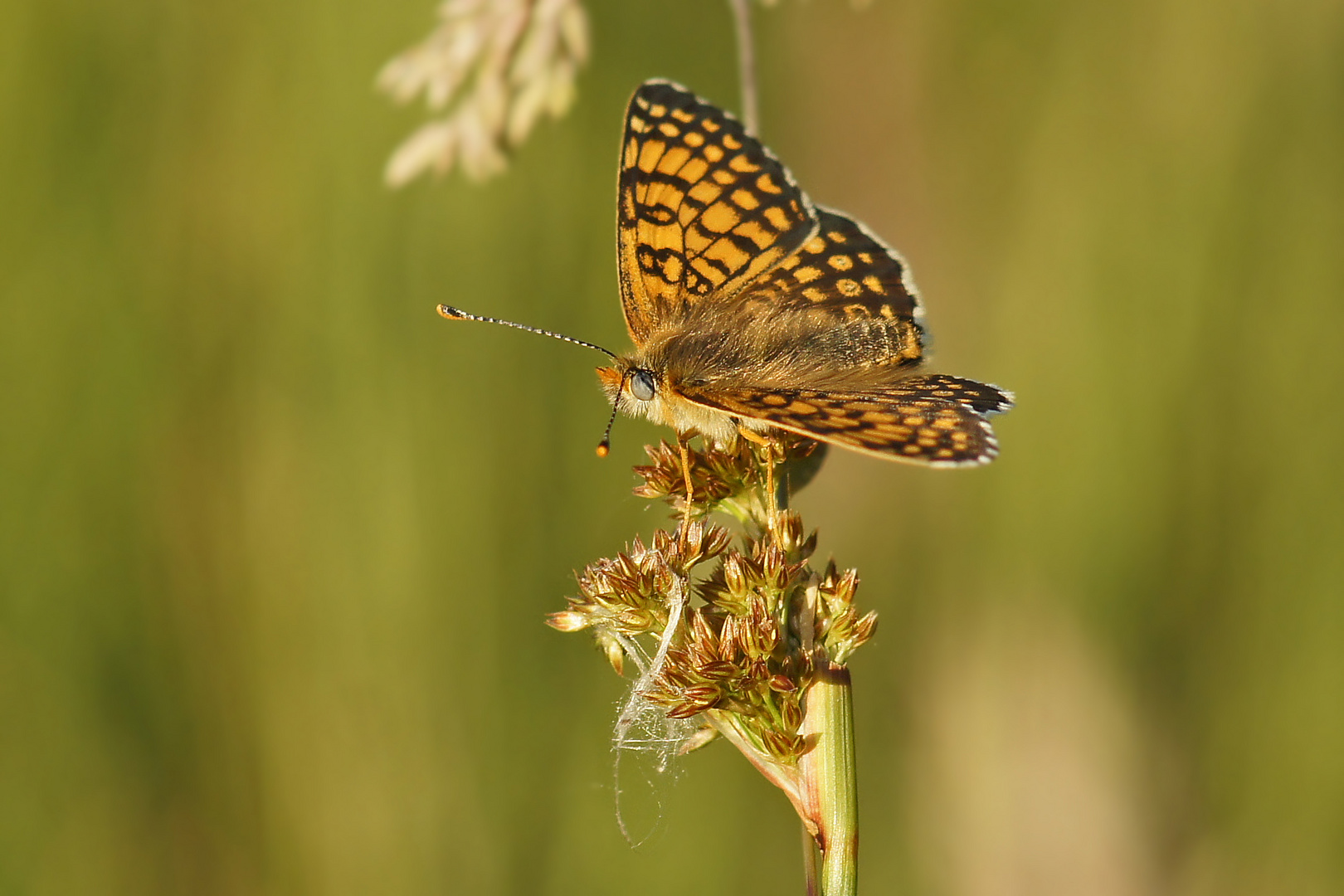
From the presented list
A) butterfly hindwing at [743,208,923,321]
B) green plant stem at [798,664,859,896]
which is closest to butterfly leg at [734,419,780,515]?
green plant stem at [798,664,859,896]

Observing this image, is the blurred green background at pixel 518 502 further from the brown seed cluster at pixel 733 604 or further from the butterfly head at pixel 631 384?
the brown seed cluster at pixel 733 604

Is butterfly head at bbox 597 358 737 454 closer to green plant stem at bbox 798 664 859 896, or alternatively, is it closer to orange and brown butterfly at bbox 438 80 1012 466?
orange and brown butterfly at bbox 438 80 1012 466

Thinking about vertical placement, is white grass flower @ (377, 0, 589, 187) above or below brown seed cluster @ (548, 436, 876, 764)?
above

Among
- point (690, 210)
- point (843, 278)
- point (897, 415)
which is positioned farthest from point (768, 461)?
point (690, 210)

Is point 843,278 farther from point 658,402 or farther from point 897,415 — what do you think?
point 897,415

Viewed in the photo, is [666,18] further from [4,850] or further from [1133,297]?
[4,850]

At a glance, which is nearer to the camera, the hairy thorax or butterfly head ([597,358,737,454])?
butterfly head ([597,358,737,454])
